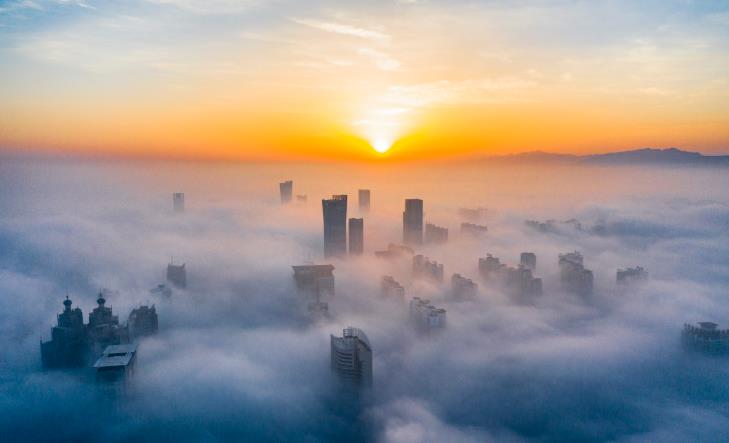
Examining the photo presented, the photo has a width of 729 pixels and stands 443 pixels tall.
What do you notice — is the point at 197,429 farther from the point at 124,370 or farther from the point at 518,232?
the point at 518,232

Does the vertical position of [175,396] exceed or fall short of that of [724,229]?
it falls short

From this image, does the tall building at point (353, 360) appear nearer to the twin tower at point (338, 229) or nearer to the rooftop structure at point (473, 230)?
the twin tower at point (338, 229)

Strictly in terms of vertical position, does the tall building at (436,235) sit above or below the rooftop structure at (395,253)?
above

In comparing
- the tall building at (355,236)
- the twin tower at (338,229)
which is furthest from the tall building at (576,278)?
the twin tower at (338,229)

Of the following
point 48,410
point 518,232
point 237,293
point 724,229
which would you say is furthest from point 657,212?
point 48,410

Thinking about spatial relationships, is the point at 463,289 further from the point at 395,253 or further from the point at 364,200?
the point at 364,200

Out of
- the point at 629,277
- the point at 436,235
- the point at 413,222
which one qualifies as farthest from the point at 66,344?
the point at 629,277
